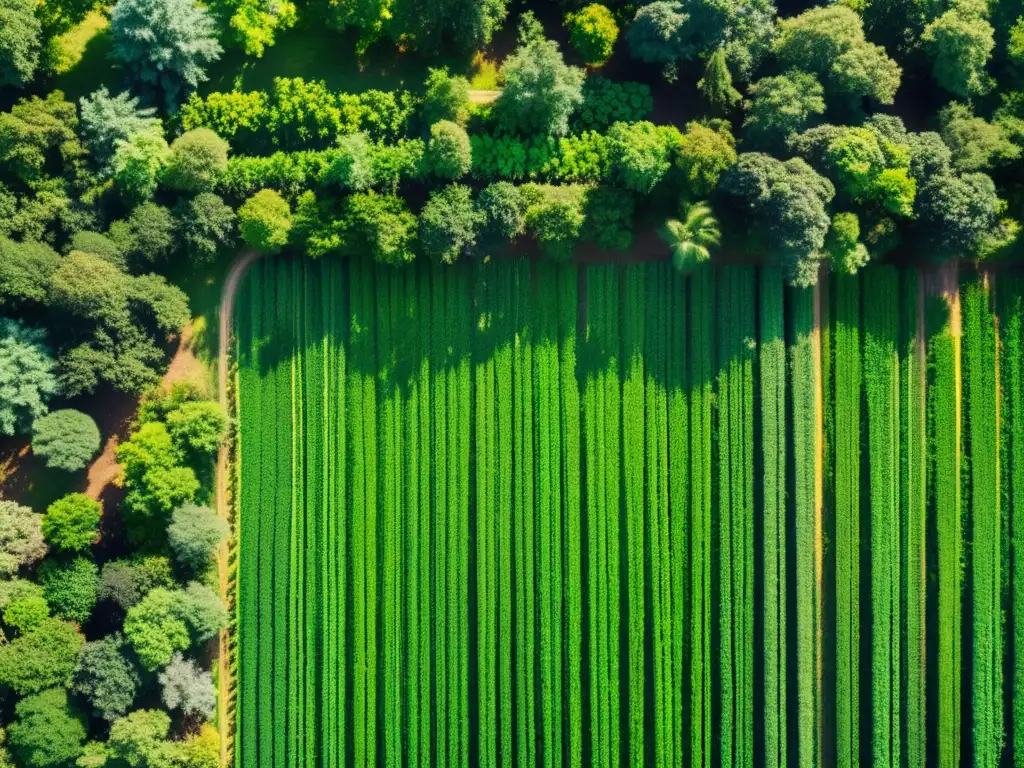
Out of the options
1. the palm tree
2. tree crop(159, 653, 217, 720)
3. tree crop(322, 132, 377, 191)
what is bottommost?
tree crop(159, 653, 217, 720)

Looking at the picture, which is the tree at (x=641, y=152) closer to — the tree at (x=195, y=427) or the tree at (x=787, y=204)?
the tree at (x=787, y=204)

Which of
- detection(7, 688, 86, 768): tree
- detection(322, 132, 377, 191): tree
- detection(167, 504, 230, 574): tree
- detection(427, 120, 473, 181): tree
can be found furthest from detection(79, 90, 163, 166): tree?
detection(7, 688, 86, 768): tree

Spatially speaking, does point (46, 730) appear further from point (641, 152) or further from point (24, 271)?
point (641, 152)

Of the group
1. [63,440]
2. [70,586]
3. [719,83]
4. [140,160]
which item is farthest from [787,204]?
[70,586]

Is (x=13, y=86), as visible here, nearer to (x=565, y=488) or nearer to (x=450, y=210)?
(x=450, y=210)

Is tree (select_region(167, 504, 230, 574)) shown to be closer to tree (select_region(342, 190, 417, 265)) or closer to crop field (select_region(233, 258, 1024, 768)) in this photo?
crop field (select_region(233, 258, 1024, 768))

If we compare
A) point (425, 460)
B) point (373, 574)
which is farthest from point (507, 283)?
point (373, 574)

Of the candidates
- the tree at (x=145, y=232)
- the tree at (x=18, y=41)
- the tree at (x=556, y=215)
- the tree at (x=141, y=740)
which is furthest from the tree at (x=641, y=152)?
the tree at (x=141, y=740)
